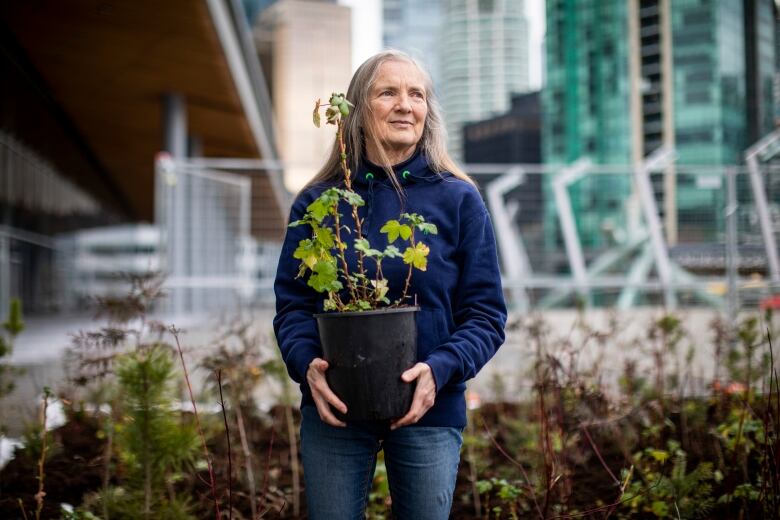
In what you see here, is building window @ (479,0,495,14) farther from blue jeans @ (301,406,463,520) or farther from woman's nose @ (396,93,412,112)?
blue jeans @ (301,406,463,520)

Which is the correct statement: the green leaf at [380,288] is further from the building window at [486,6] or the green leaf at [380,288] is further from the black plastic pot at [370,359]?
the building window at [486,6]

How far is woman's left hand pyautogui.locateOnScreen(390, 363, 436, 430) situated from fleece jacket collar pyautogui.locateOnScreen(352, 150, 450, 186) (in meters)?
→ 0.47

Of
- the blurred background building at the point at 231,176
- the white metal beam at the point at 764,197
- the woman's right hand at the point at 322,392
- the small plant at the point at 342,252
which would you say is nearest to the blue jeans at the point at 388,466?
the woman's right hand at the point at 322,392

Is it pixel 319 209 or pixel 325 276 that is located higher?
pixel 319 209

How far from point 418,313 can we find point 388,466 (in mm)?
358

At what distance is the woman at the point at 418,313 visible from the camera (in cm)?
161

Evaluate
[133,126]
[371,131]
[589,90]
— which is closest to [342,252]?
[371,131]

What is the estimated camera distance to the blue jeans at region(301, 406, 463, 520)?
1616 millimetres

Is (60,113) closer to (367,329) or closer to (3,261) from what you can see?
(3,261)

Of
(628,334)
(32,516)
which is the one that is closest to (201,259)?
(628,334)

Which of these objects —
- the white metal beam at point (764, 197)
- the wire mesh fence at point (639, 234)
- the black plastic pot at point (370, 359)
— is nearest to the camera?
the black plastic pot at point (370, 359)

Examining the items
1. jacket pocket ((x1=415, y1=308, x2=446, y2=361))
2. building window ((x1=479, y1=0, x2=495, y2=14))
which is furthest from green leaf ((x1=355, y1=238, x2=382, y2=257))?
building window ((x1=479, y1=0, x2=495, y2=14))

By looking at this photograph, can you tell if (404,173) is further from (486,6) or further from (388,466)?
(486,6)

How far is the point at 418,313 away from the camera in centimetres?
167
